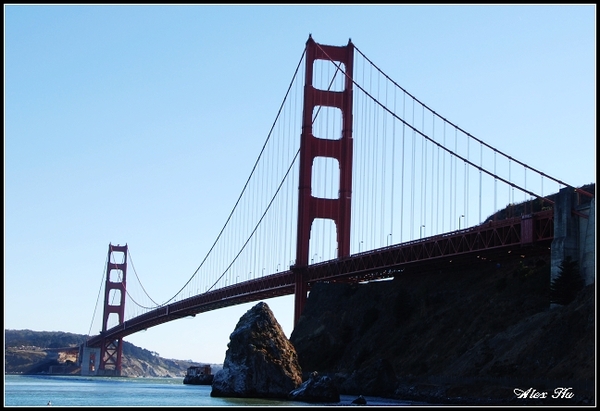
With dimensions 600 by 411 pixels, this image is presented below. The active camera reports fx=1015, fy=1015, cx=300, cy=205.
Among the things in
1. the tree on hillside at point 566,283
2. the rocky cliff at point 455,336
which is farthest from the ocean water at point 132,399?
the tree on hillside at point 566,283

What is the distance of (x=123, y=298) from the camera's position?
5910 inches

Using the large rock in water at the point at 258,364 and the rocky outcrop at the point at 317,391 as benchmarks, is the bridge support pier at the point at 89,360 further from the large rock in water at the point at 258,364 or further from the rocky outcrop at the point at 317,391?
the rocky outcrop at the point at 317,391

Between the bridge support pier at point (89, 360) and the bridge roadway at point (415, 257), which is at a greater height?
the bridge roadway at point (415, 257)

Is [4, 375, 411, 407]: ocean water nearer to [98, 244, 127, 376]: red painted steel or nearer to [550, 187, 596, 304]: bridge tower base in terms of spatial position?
[550, 187, 596, 304]: bridge tower base

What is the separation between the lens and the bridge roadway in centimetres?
5359

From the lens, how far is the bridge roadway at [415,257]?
5359 cm

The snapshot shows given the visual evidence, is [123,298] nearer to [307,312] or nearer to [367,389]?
[307,312]

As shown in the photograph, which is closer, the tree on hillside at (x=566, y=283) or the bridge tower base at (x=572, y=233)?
the tree on hillside at (x=566, y=283)

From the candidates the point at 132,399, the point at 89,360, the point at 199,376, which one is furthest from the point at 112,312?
the point at 132,399

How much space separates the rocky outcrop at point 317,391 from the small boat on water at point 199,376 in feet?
154

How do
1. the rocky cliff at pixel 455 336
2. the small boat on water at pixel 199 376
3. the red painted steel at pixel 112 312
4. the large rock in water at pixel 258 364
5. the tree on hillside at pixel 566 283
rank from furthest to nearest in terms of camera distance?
1. the red painted steel at pixel 112 312
2. the small boat on water at pixel 199 376
3. the tree on hillside at pixel 566 283
4. the large rock in water at pixel 258 364
5. the rocky cliff at pixel 455 336

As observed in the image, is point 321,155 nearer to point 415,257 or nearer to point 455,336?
point 415,257

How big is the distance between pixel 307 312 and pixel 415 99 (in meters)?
18.7
